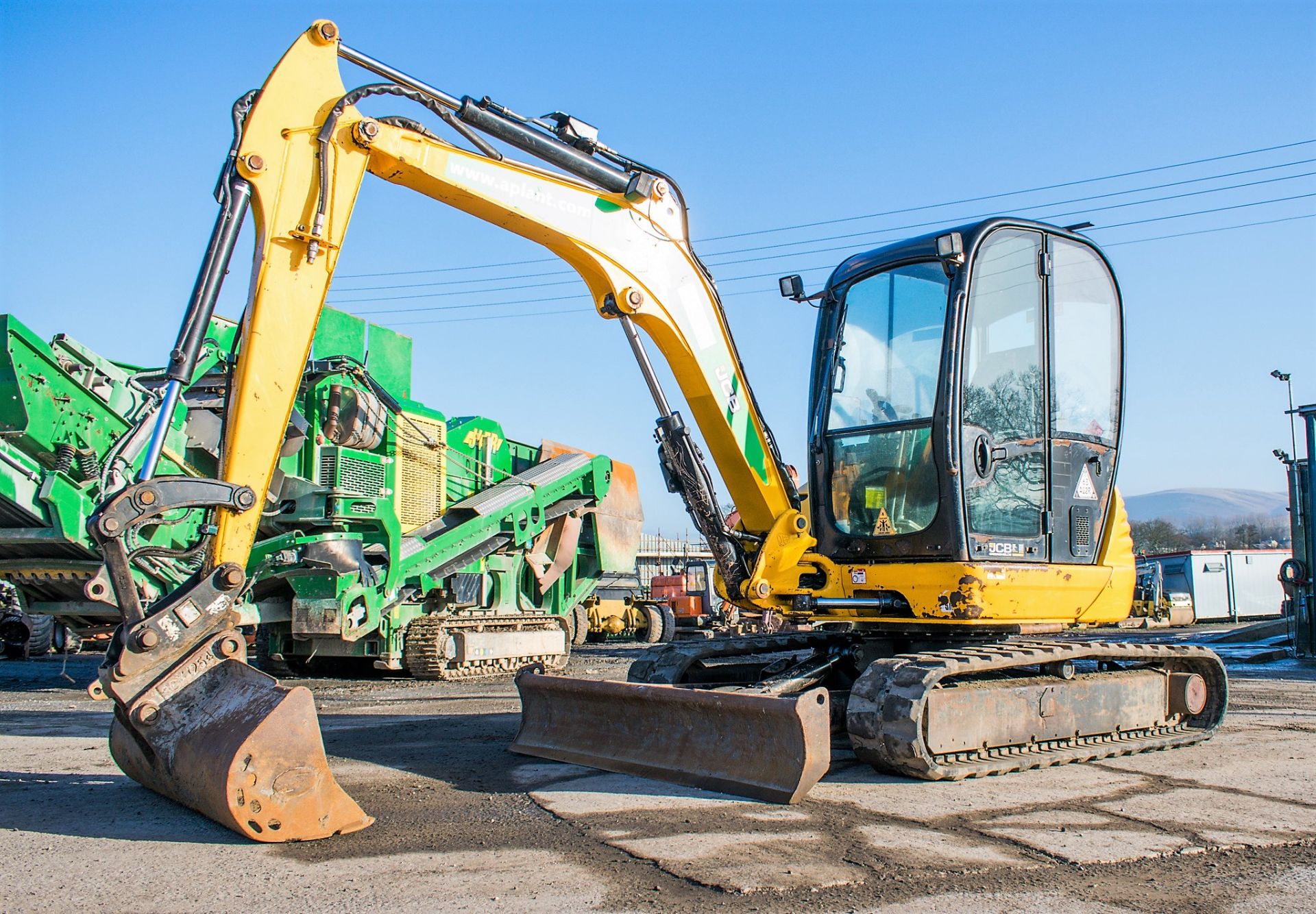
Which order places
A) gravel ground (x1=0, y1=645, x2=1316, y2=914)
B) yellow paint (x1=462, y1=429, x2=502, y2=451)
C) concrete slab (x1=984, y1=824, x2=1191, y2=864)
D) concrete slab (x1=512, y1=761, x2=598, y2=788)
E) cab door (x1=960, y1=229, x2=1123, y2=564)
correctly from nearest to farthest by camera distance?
gravel ground (x1=0, y1=645, x2=1316, y2=914) → concrete slab (x1=984, y1=824, x2=1191, y2=864) → concrete slab (x1=512, y1=761, x2=598, y2=788) → cab door (x1=960, y1=229, x2=1123, y2=564) → yellow paint (x1=462, y1=429, x2=502, y2=451)

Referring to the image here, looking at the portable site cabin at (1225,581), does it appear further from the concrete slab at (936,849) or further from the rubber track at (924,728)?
the concrete slab at (936,849)

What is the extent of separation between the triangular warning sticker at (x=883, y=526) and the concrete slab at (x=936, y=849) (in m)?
2.01

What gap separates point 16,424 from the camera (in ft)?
30.1

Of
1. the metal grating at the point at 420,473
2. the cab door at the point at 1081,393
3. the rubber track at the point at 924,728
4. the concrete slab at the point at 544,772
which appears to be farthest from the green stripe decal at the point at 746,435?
the metal grating at the point at 420,473

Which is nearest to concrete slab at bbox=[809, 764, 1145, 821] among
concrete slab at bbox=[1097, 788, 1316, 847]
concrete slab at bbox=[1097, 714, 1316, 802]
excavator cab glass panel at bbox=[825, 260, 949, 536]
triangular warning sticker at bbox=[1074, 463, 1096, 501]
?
concrete slab at bbox=[1097, 788, 1316, 847]

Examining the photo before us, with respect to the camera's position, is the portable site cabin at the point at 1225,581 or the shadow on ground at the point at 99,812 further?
the portable site cabin at the point at 1225,581

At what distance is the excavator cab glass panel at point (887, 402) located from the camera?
5.94m

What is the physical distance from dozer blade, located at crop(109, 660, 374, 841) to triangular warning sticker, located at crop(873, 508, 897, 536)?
3159 mm

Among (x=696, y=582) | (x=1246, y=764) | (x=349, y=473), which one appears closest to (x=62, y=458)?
(x=349, y=473)

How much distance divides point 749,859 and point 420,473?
917 centimetres

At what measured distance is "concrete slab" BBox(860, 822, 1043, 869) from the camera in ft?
12.3

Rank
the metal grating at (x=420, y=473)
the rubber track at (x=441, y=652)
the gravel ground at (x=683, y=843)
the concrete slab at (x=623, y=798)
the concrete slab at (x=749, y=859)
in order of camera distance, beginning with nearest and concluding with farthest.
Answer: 1. the gravel ground at (x=683, y=843)
2. the concrete slab at (x=749, y=859)
3. the concrete slab at (x=623, y=798)
4. the rubber track at (x=441, y=652)
5. the metal grating at (x=420, y=473)

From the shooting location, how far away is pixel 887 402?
6148mm

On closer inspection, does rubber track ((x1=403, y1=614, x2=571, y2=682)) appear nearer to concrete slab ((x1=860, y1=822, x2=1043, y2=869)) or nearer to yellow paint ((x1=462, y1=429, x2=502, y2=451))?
yellow paint ((x1=462, y1=429, x2=502, y2=451))
